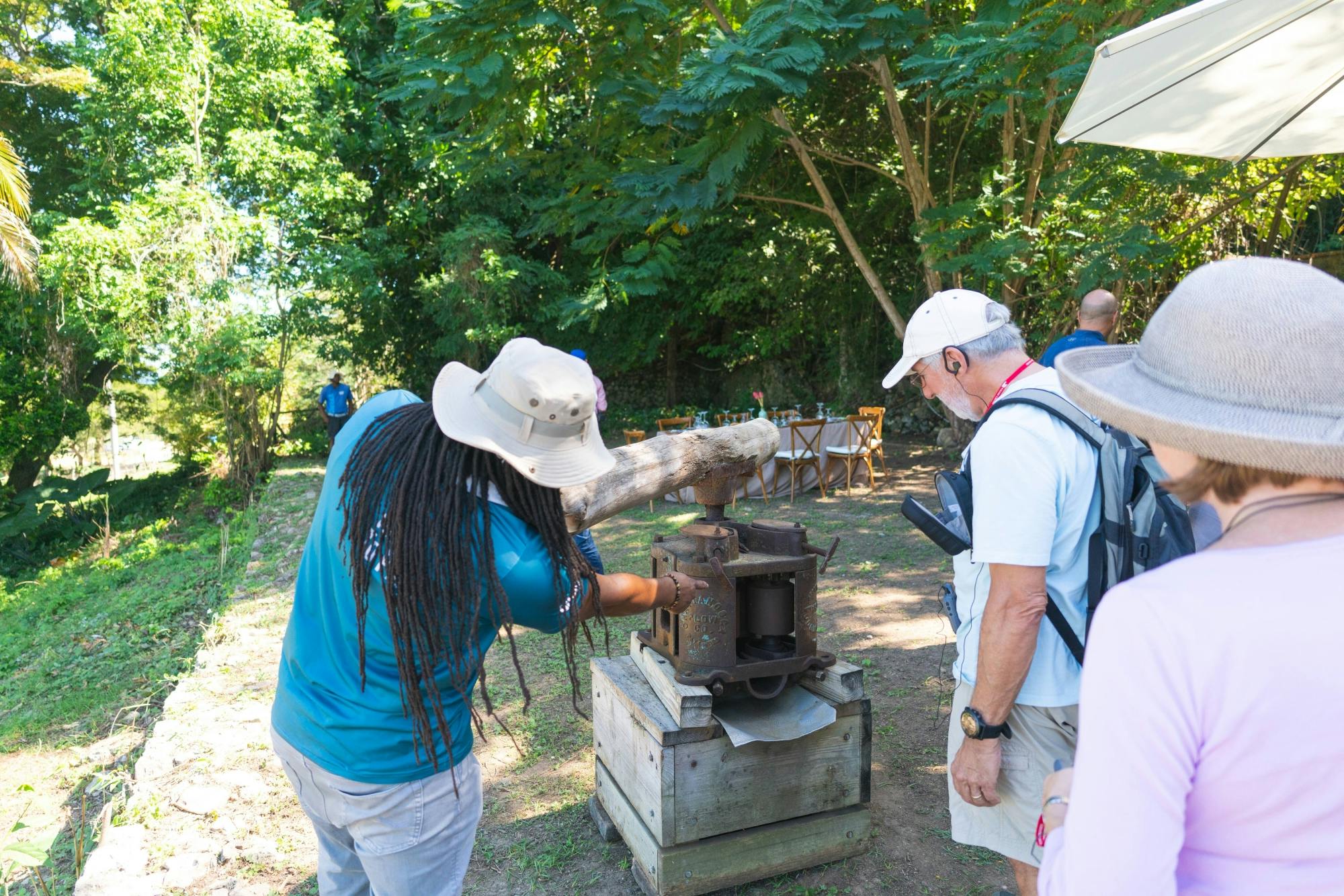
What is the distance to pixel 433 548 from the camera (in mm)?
1731

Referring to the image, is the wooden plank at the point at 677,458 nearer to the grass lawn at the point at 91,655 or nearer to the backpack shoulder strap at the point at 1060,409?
the backpack shoulder strap at the point at 1060,409

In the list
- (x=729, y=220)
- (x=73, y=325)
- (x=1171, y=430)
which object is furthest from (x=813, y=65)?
(x=73, y=325)

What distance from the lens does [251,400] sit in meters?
16.3

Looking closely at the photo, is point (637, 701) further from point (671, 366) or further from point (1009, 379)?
point (671, 366)

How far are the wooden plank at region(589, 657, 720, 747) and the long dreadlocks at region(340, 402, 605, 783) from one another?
1006mm

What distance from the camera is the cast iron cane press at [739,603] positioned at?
2729 mm

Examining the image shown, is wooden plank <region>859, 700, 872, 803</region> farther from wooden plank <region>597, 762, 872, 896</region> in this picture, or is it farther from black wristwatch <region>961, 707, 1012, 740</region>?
black wristwatch <region>961, 707, 1012, 740</region>

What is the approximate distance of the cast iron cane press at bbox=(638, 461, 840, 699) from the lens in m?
2.73

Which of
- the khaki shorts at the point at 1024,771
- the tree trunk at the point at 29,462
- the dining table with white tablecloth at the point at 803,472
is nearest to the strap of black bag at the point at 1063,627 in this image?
the khaki shorts at the point at 1024,771

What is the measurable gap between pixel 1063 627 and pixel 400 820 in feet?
5.33

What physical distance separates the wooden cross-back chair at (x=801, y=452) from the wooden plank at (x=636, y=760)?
672cm

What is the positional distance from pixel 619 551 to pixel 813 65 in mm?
4563

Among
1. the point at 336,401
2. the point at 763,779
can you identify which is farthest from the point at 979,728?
the point at 336,401

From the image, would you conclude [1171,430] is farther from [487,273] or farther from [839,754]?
[487,273]
